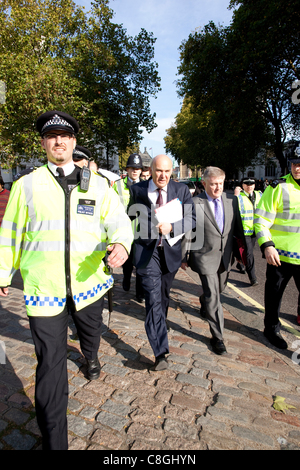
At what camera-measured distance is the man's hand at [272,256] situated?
3.38 m

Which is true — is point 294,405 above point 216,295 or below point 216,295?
below

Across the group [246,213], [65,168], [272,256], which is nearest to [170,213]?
[272,256]

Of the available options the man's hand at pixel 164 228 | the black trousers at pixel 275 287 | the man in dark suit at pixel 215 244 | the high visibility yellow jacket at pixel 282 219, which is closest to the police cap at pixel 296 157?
the high visibility yellow jacket at pixel 282 219

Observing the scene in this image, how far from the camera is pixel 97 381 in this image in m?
2.91

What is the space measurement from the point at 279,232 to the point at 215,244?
0.78 meters

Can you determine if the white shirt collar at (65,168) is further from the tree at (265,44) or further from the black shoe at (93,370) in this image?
the tree at (265,44)

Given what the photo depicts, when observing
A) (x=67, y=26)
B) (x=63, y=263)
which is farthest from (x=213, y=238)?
(x=67, y=26)

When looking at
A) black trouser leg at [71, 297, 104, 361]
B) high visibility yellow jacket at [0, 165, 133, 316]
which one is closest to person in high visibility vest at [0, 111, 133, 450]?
high visibility yellow jacket at [0, 165, 133, 316]

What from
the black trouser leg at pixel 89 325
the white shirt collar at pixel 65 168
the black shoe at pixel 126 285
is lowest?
the black shoe at pixel 126 285

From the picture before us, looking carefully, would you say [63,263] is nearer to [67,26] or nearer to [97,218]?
[97,218]

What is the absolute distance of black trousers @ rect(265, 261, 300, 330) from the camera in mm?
3734

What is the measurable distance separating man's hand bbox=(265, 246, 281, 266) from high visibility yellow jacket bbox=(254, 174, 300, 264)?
8 cm

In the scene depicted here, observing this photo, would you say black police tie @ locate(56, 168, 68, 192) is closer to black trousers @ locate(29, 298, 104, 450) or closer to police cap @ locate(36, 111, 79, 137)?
police cap @ locate(36, 111, 79, 137)

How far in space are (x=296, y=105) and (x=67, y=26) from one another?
594 inches
